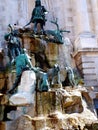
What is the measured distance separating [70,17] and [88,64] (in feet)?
12.8

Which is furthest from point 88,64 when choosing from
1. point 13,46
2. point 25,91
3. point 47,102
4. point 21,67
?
point 25,91

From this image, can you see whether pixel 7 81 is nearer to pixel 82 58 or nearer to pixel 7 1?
pixel 82 58

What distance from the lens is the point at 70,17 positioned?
16.6 meters

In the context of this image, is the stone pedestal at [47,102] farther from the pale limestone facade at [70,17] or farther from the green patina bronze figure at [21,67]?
the pale limestone facade at [70,17]

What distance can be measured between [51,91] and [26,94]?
2.83ft

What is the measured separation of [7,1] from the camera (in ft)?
54.1

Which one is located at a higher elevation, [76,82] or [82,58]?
[82,58]

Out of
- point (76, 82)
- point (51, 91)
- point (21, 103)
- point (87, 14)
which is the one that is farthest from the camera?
point (87, 14)

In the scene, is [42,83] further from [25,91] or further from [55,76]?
[55,76]

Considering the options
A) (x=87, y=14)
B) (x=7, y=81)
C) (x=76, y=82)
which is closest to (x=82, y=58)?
(x=76, y=82)

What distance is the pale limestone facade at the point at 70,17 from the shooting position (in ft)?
49.2

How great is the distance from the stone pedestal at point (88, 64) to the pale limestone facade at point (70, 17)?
0.11 m

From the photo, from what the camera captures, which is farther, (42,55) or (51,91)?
(42,55)

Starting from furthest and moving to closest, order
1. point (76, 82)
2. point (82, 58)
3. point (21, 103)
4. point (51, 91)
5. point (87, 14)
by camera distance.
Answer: point (87, 14), point (82, 58), point (76, 82), point (51, 91), point (21, 103)
